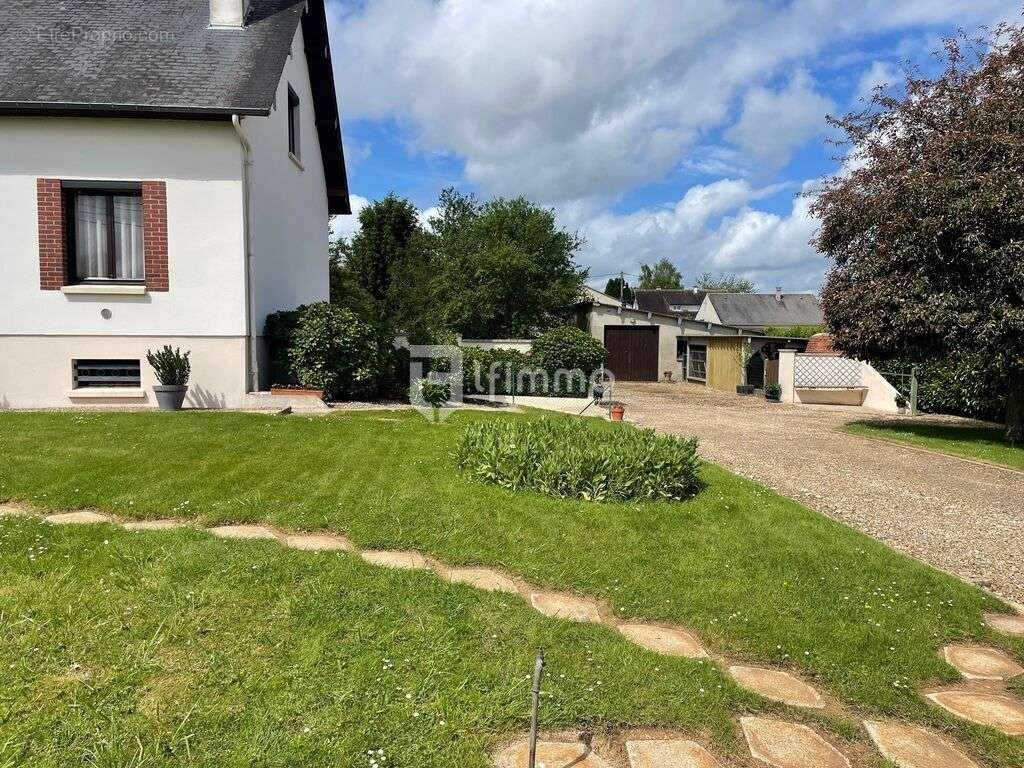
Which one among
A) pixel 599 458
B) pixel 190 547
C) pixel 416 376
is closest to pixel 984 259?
pixel 599 458

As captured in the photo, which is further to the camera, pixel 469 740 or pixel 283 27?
Result: pixel 283 27

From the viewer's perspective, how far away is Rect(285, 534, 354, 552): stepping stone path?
414 cm

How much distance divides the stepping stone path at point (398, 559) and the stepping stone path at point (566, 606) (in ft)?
2.60

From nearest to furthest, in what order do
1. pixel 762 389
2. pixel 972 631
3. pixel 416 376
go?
pixel 972 631, pixel 416 376, pixel 762 389

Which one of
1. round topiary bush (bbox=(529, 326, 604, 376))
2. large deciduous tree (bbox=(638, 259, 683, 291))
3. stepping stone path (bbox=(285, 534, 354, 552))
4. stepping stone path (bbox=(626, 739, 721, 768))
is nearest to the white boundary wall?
round topiary bush (bbox=(529, 326, 604, 376))

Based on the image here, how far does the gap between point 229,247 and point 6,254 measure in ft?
11.4

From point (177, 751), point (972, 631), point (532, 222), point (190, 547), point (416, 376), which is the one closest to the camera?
point (177, 751)

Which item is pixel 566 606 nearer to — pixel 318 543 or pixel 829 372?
pixel 318 543

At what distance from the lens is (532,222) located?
3192 centimetres

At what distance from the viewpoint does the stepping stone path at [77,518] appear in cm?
440

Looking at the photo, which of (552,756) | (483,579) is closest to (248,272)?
(483,579)

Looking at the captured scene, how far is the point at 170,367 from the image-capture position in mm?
9633

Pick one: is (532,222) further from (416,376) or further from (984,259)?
(984,259)

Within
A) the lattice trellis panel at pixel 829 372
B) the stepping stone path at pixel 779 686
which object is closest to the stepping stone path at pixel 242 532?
the stepping stone path at pixel 779 686
